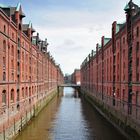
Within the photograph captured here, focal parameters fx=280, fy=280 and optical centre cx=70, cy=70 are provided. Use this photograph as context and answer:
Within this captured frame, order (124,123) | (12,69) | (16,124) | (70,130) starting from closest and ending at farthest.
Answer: (16,124)
(12,69)
(124,123)
(70,130)

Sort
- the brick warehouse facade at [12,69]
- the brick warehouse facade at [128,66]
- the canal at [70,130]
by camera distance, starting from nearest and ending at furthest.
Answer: the brick warehouse facade at [12,69]
the brick warehouse facade at [128,66]
the canal at [70,130]

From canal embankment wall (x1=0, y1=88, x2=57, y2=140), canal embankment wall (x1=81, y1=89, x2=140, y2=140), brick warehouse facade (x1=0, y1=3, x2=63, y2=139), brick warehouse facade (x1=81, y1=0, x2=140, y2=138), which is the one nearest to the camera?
Result: canal embankment wall (x1=0, y1=88, x2=57, y2=140)

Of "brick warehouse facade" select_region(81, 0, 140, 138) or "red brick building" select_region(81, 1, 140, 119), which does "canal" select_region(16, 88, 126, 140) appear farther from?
"red brick building" select_region(81, 1, 140, 119)

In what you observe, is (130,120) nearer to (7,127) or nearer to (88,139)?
(88,139)

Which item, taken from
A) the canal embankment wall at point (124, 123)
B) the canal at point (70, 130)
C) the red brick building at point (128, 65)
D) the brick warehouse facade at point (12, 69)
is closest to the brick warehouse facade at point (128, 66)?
the red brick building at point (128, 65)

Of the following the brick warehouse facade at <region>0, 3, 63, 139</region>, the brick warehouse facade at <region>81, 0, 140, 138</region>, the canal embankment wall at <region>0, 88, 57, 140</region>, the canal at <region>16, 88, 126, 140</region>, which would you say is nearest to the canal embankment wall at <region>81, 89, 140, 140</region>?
the brick warehouse facade at <region>81, 0, 140, 138</region>

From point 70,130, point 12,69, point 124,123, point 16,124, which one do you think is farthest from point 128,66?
point 16,124

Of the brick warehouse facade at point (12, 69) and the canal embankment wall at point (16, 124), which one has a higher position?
the brick warehouse facade at point (12, 69)

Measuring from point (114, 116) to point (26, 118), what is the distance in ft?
38.8

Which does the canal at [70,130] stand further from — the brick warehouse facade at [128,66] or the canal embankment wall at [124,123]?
the brick warehouse facade at [128,66]

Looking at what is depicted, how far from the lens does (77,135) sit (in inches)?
1243

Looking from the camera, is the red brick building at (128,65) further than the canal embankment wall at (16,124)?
Yes

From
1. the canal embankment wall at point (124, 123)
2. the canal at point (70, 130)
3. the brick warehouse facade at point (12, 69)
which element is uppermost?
the brick warehouse facade at point (12, 69)

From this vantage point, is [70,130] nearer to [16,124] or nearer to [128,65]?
[16,124]
